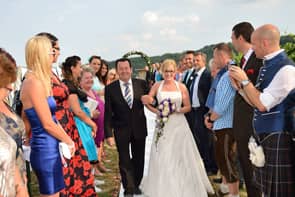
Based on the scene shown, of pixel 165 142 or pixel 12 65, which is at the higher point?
pixel 12 65

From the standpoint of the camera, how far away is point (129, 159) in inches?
244

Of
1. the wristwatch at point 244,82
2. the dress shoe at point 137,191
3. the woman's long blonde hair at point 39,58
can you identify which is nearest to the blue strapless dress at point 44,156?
the woman's long blonde hair at point 39,58

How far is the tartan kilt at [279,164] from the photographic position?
3.61 meters

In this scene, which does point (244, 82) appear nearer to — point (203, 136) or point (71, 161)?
point (71, 161)

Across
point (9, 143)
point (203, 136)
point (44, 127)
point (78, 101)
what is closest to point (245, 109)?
point (44, 127)

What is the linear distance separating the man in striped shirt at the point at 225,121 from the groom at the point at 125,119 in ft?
3.68

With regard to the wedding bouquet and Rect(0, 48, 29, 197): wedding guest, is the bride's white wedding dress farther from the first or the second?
Rect(0, 48, 29, 197): wedding guest

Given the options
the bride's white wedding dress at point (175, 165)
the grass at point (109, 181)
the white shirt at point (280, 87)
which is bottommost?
the grass at point (109, 181)

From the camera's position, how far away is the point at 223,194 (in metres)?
5.97

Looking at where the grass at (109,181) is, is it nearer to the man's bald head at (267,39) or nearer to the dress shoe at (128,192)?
the dress shoe at (128,192)

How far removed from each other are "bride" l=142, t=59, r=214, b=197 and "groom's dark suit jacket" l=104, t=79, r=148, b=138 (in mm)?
234

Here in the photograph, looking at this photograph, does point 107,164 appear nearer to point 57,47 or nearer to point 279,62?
point 57,47

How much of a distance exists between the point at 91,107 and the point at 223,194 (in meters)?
2.58

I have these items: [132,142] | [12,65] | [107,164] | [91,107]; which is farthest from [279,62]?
[107,164]
